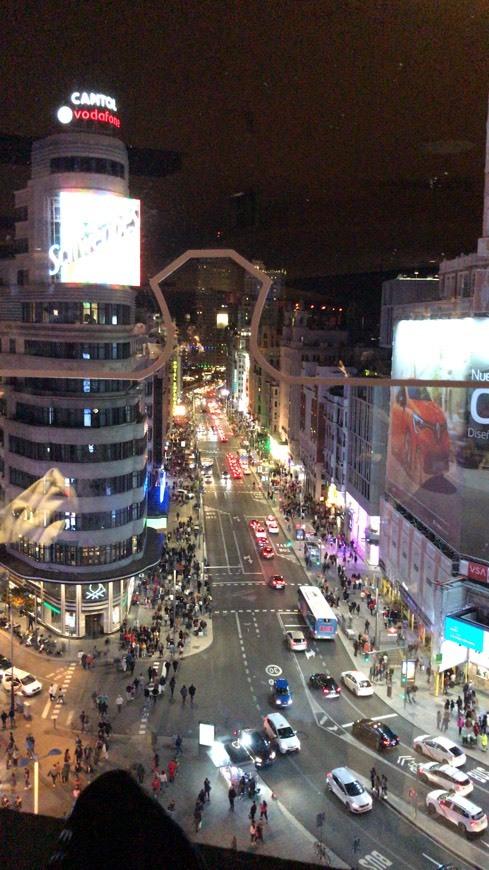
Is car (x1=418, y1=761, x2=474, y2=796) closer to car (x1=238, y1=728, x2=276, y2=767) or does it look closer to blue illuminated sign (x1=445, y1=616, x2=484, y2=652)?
car (x1=238, y1=728, x2=276, y2=767)

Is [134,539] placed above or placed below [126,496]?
below

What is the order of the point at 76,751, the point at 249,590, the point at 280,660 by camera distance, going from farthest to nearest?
the point at 249,590
the point at 280,660
the point at 76,751

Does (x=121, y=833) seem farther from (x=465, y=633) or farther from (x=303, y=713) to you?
(x=465, y=633)

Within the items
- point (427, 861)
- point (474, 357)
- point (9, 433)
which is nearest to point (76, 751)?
point (427, 861)

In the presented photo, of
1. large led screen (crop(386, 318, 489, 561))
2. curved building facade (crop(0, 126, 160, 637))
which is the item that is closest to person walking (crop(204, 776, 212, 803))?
curved building facade (crop(0, 126, 160, 637))

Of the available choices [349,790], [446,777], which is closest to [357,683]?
[446,777]

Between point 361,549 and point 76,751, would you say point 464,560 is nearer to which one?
point 361,549
